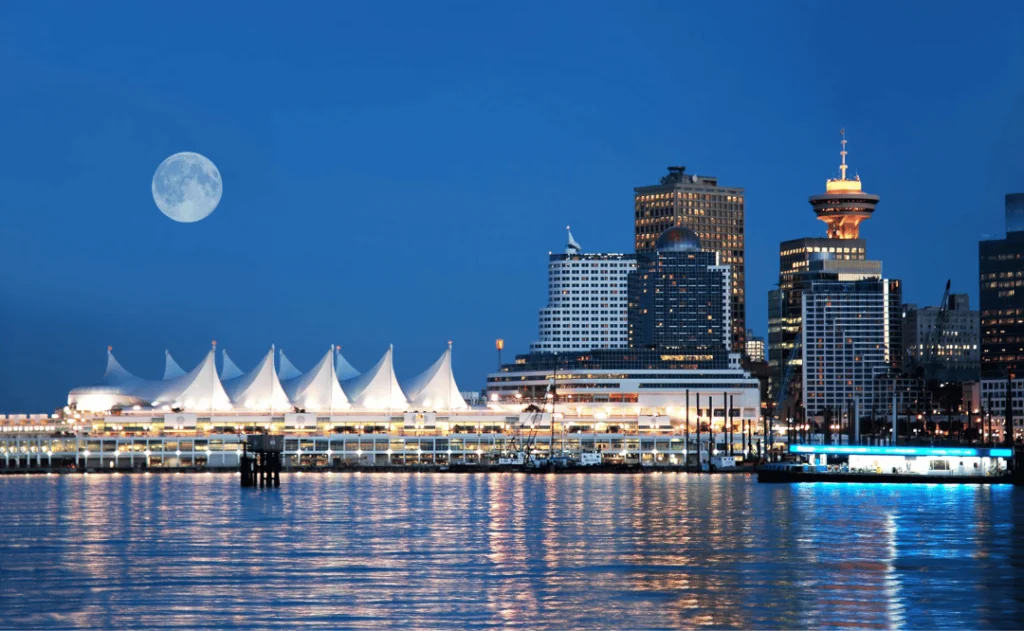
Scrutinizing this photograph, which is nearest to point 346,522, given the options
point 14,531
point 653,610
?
point 14,531

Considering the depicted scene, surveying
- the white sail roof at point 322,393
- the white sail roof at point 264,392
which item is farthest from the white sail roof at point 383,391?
the white sail roof at point 264,392

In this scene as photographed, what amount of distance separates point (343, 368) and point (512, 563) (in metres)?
135

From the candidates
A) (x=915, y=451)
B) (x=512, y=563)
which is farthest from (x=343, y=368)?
(x=512, y=563)

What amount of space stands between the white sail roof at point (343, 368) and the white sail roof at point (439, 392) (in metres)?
11.7

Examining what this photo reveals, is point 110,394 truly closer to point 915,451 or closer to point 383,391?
point 383,391

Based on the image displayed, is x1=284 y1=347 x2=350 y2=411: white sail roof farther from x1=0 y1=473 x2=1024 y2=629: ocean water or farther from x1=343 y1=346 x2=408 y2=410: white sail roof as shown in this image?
x1=0 y1=473 x2=1024 y2=629: ocean water

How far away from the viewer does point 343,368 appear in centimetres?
18600

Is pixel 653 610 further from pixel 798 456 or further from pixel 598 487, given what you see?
pixel 798 456

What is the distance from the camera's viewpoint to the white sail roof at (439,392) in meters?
173

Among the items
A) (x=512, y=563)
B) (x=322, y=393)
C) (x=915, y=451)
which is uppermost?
(x=322, y=393)

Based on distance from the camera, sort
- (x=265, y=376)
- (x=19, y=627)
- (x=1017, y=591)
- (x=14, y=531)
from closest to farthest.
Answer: (x=19, y=627) → (x=1017, y=591) → (x=14, y=531) → (x=265, y=376)

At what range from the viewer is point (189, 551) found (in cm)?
5631

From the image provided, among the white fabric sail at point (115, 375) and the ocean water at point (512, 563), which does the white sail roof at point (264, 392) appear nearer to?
the white fabric sail at point (115, 375)

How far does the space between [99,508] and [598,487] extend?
38978 millimetres
